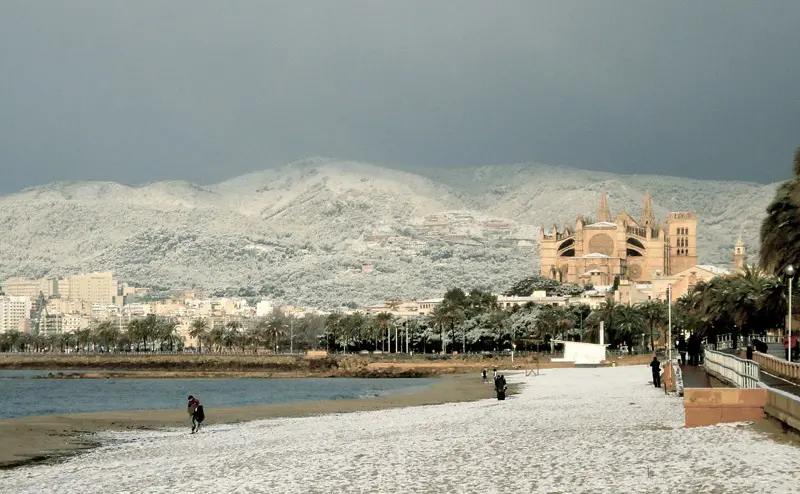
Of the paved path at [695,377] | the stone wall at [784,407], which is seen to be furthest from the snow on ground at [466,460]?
the paved path at [695,377]

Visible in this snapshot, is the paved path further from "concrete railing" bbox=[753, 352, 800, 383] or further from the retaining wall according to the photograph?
the retaining wall

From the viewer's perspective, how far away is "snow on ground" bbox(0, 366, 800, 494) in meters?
17.2

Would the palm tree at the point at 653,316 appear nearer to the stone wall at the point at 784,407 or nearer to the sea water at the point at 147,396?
the sea water at the point at 147,396

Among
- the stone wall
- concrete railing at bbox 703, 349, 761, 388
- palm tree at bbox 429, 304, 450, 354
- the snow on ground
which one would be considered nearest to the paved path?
concrete railing at bbox 703, 349, 761, 388

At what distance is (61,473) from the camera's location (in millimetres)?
24172

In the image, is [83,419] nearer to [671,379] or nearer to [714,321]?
[671,379]

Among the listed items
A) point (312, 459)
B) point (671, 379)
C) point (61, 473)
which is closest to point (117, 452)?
point (61, 473)

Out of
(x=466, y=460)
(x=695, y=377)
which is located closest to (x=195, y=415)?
(x=695, y=377)

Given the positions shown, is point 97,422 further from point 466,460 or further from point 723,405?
point 723,405

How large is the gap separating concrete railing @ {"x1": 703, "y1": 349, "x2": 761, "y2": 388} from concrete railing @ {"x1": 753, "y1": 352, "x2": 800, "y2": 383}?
109 cm

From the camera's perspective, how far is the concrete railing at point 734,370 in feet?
80.8

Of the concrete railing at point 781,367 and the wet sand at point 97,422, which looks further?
the wet sand at point 97,422

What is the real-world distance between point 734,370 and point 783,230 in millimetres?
12636

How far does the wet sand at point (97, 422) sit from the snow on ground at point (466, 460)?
1596 millimetres
